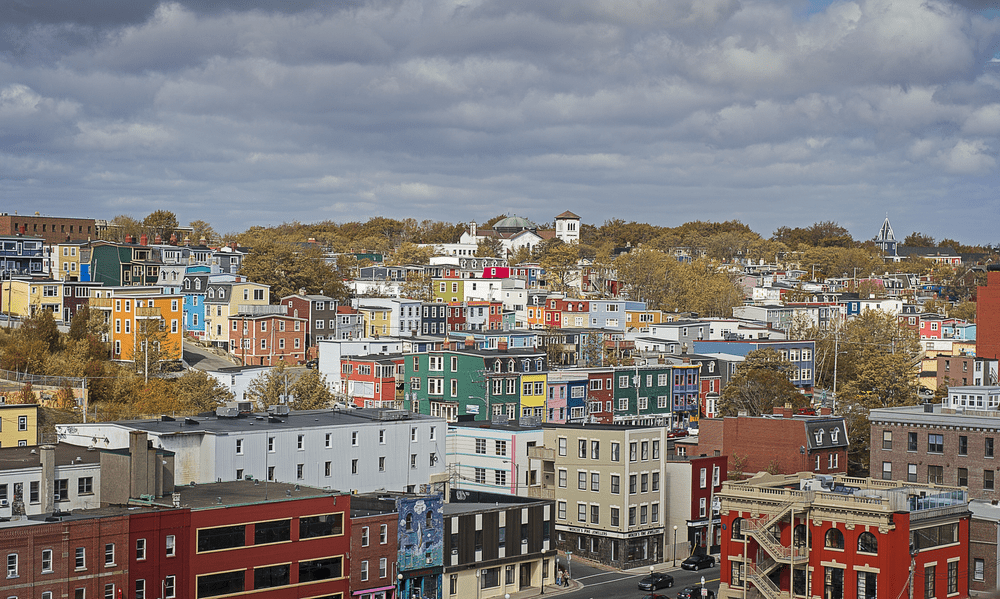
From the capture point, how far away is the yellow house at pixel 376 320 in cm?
14012

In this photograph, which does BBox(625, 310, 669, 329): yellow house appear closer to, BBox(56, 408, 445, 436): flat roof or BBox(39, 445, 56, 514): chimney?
BBox(56, 408, 445, 436): flat roof

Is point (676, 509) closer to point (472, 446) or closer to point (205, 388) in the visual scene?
point (472, 446)

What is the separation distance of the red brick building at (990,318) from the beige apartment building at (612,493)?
53.0 meters

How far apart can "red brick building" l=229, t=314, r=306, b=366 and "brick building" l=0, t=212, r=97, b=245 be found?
3768cm

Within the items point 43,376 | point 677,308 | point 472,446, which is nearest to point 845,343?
point 677,308

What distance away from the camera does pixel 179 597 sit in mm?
52812

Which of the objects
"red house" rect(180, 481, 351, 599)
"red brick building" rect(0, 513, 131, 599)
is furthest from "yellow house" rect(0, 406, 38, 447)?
"red brick building" rect(0, 513, 131, 599)

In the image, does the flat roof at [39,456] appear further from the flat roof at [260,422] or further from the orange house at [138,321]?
the orange house at [138,321]

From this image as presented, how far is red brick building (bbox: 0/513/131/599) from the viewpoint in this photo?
48.2 metres

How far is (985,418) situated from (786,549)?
74.0ft

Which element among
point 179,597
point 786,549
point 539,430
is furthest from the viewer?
point 539,430

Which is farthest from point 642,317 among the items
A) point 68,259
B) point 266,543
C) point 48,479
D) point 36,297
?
point 48,479

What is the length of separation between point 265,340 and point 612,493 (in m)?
57.1

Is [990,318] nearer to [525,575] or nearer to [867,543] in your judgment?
[525,575]
